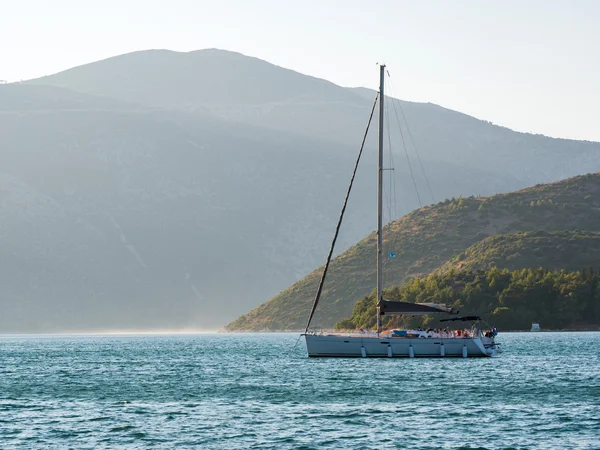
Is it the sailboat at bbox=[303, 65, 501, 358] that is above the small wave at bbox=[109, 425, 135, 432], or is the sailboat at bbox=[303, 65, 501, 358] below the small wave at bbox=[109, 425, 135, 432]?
above

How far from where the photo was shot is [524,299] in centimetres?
15262

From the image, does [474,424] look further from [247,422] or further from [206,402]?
[206,402]

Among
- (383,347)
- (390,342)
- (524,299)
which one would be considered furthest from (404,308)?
(524,299)

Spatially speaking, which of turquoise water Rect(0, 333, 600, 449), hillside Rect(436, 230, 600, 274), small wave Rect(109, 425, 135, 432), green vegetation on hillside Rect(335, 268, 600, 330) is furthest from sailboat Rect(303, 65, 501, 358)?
hillside Rect(436, 230, 600, 274)

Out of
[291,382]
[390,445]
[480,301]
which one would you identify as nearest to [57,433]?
[390,445]

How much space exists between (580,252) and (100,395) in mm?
130482

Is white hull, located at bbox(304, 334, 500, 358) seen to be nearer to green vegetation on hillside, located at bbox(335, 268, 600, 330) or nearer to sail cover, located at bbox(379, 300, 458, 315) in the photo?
sail cover, located at bbox(379, 300, 458, 315)

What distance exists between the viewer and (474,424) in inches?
1829

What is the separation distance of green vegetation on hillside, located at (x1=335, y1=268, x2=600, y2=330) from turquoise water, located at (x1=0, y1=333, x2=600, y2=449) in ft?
206

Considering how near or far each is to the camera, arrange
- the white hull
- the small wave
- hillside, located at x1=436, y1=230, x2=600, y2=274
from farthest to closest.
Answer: hillside, located at x1=436, y1=230, x2=600, y2=274
the white hull
the small wave

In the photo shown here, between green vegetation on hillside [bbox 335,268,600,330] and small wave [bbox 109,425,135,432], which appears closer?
small wave [bbox 109,425,135,432]

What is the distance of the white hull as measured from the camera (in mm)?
77562

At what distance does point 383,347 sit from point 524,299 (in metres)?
79.2

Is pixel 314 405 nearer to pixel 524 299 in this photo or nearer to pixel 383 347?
pixel 383 347
